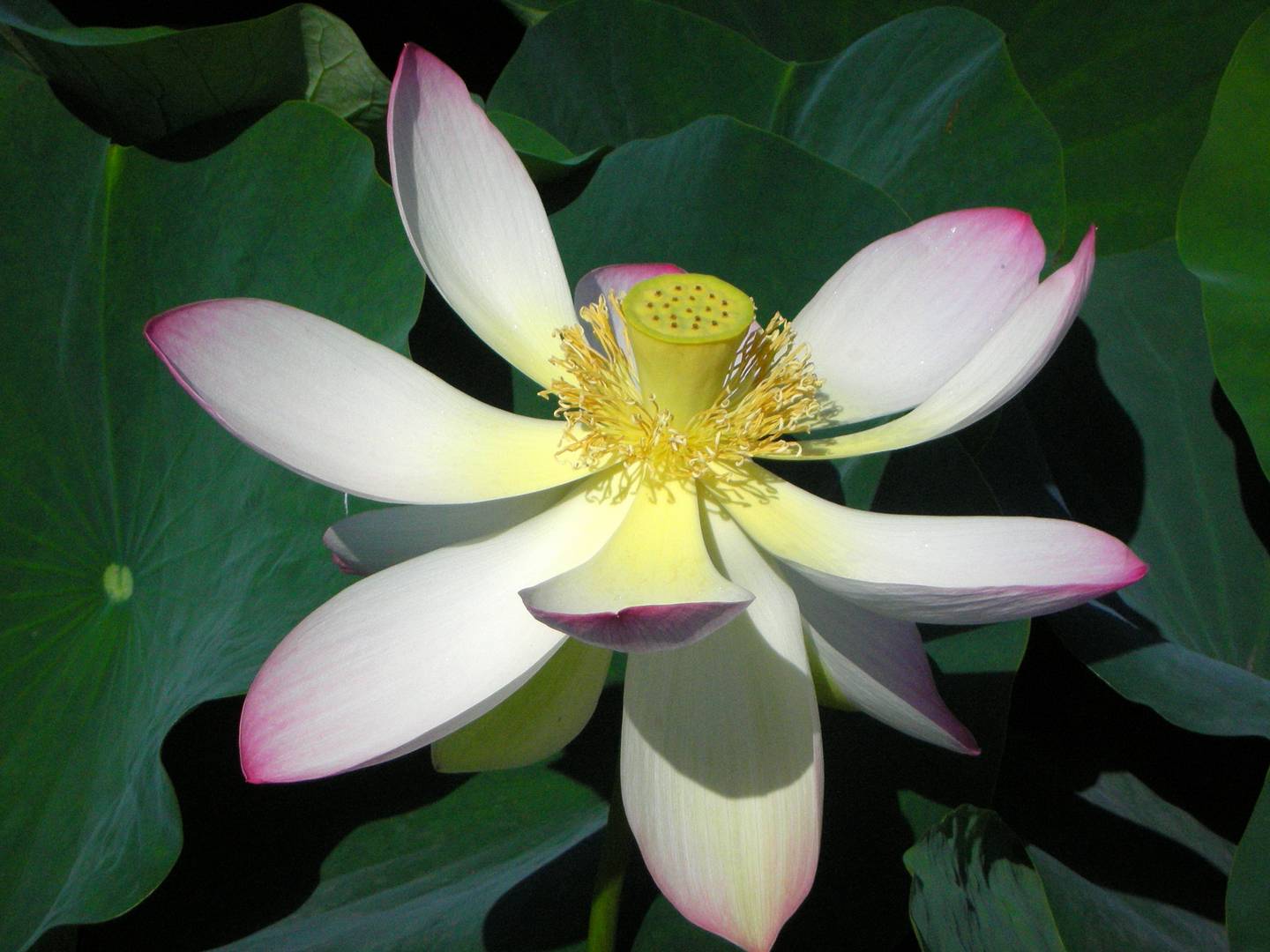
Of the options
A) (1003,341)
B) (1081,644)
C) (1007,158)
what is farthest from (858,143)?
(1081,644)

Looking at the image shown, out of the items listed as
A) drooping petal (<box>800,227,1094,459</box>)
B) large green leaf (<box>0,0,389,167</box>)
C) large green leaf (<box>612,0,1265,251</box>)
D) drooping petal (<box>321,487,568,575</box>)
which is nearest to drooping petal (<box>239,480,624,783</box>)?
drooping petal (<box>321,487,568,575</box>)

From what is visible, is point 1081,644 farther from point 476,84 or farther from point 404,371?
point 476,84

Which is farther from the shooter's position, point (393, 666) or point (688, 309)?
point (688, 309)

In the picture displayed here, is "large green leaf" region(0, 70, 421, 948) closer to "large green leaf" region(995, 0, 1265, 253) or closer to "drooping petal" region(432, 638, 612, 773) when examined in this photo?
"drooping petal" region(432, 638, 612, 773)

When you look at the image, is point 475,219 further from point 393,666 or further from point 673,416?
point 393,666

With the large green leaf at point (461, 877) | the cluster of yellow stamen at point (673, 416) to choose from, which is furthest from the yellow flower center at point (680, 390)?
the large green leaf at point (461, 877)

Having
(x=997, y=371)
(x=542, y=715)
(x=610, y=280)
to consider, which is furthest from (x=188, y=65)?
(x=997, y=371)

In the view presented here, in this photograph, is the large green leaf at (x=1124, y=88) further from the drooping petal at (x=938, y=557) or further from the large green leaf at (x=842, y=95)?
the drooping petal at (x=938, y=557)
